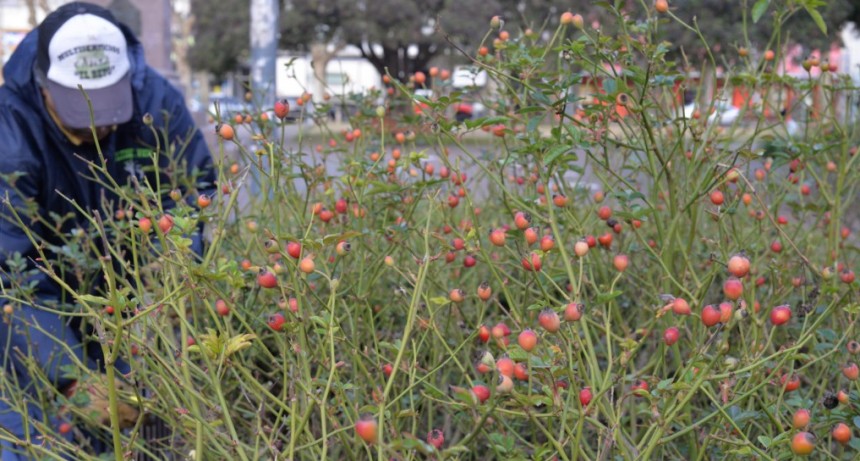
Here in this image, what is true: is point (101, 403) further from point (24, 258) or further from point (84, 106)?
point (84, 106)

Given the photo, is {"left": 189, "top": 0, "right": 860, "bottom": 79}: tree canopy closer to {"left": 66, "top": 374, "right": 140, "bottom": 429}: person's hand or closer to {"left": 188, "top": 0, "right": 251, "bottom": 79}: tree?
{"left": 188, "top": 0, "right": 251, "bottom": 79}: tree

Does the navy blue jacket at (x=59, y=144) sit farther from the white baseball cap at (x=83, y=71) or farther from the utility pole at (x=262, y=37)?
the utility pole at (x=262, y=37)

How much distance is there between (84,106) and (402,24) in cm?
1797

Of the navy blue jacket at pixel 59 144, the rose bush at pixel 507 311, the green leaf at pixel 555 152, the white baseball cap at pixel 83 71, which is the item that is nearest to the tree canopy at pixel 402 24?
the navy blue jacket at pixel 59 144

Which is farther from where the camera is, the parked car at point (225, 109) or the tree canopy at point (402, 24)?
the tree canopy at point (402, 24)

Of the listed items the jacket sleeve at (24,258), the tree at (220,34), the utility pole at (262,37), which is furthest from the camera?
the tree at (220,34)

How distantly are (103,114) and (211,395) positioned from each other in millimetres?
1034

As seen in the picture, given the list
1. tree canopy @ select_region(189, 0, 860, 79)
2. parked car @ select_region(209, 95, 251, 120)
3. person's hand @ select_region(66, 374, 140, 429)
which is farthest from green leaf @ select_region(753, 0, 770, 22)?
tree canopy @ select_region(189, 0, 860, 79)

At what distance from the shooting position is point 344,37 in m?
20.5

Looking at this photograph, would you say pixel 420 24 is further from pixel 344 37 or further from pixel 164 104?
pixel 164 104

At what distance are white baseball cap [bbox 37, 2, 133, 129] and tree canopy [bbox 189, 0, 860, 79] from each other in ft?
50.3

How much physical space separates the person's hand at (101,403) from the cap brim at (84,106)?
80cm

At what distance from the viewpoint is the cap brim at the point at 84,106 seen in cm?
237

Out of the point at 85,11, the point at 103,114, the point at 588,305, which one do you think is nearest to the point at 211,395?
the point at 588,305
